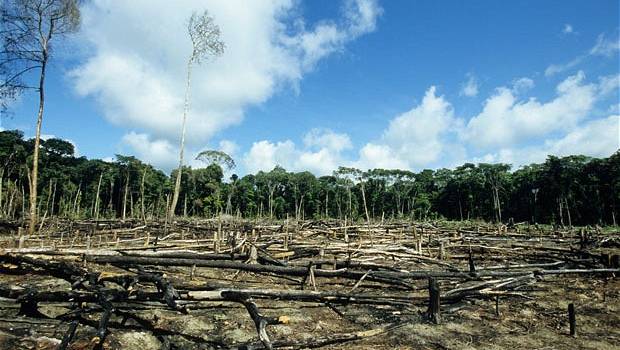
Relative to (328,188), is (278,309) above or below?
below

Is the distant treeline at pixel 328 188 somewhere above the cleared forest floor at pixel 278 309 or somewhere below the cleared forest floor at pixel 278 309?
above

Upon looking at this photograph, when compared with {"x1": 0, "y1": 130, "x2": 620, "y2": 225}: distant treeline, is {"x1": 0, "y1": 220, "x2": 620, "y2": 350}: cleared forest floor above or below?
below

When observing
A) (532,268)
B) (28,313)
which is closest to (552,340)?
(532,268)

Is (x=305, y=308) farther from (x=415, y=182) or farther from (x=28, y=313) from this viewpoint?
(x=415, y=182)

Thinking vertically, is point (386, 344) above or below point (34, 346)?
below

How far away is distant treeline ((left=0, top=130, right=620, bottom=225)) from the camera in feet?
132

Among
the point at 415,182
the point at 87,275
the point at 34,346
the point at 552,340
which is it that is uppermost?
the point at 415,182

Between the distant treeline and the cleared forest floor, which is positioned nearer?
the cleared forest floor

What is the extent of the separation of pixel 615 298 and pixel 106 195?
202 feet

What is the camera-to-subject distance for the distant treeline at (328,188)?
40.1 meters

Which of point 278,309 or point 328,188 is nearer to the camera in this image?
point 278,309

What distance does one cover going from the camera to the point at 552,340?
5109 millimetres

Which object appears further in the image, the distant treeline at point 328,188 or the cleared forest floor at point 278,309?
the distant treeline at point 328,188

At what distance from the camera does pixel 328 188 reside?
201 feet
